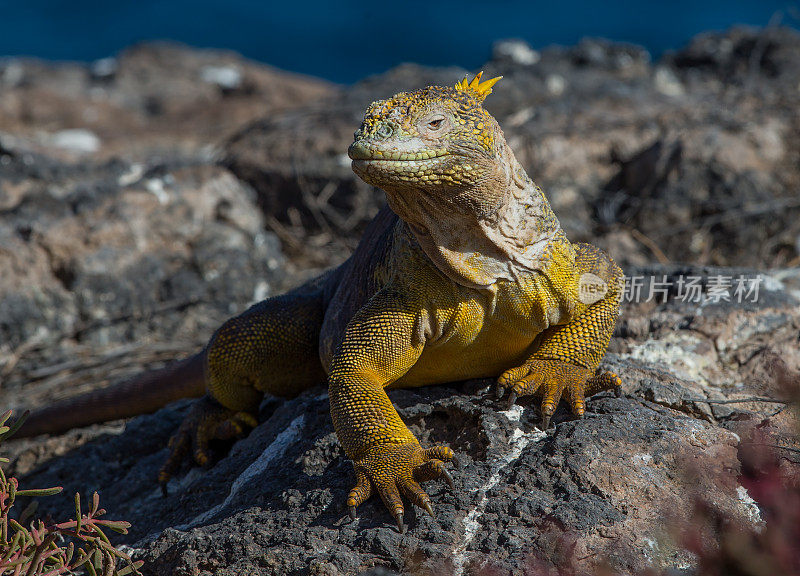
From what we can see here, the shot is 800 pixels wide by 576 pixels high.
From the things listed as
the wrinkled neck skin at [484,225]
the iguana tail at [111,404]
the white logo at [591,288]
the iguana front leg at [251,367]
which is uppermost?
the wrinkled neck skin at [484,225]

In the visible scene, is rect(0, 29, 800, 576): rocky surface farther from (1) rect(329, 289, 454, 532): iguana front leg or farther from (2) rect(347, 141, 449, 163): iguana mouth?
(2) rect(347, 141, 449, 163): iguana mouth

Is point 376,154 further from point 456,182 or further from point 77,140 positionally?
point 77,140

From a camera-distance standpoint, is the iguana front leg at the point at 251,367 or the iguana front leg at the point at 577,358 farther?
the iguana front leg at the point at 251,367

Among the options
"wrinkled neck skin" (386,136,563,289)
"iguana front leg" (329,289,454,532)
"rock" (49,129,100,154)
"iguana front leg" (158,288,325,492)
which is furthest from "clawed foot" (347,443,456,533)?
"rock" (49,129,100,154)

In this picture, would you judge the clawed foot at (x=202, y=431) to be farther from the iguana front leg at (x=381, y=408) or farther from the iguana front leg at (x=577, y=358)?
the iguana front leg at (x=577, y=358)

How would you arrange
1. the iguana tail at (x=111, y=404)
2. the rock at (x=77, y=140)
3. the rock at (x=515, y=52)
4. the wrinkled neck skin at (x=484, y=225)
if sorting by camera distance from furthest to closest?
the rock at (x=77, y=140)
the rock at (x=515, y=52)
the iguana tail at (x=111, y=404)
the wrinkled neck skin at (x=484, y=225)

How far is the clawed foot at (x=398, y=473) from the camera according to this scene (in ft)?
9.17

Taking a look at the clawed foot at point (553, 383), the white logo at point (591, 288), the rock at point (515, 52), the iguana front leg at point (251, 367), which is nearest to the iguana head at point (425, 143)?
the white logo at point (591, 288)

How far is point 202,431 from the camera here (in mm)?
4254

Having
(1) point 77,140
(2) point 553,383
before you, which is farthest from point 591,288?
(1) point 77,140

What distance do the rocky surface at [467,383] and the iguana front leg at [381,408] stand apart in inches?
3.5

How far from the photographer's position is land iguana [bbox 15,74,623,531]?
2.85 meters

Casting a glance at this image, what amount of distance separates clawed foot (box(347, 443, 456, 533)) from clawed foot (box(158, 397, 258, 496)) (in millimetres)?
1402

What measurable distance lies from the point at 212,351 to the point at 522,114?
5965 mm
